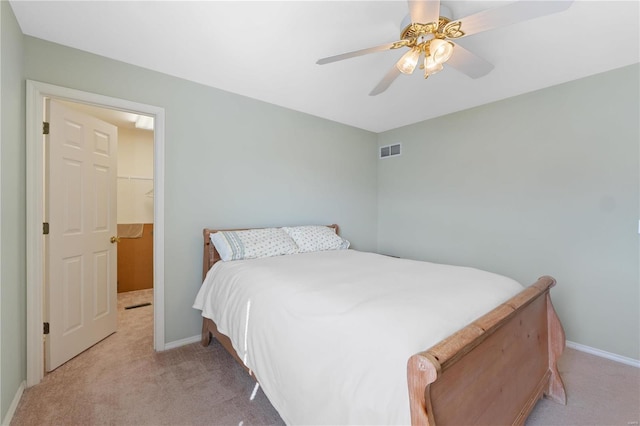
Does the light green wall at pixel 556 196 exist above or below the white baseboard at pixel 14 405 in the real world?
above

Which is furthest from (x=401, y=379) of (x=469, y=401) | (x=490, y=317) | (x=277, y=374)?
(x=277, y=374)

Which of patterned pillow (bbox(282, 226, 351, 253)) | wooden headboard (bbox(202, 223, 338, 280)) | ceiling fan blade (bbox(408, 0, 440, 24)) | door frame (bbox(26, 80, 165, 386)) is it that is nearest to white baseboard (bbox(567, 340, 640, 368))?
patterned pillow (bbox(282, 226, 351, 253))

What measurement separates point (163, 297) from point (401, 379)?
2.18 meters

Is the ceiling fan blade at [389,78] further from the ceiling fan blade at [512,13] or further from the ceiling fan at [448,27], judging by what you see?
the ceiling fan blade at [512,13]

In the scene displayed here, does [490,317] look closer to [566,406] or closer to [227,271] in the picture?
[566,406]

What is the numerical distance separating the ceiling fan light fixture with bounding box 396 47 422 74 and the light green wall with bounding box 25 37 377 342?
66.5 inches

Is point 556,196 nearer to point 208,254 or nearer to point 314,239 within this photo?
point 314,239

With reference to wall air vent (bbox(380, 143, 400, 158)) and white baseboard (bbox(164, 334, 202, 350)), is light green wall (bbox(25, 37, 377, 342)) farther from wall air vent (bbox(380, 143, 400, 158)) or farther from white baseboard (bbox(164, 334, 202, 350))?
wall air vent (bbox(380, 143, 400, 158))

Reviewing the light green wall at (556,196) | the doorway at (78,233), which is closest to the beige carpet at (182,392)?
the doorway at (78,233)

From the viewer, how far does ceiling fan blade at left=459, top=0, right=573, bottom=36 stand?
3.66 feet

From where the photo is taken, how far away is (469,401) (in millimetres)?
1061

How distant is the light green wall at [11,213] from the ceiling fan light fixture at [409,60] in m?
2.18

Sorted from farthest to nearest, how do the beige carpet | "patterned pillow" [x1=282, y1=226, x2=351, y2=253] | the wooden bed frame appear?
"patterned pillow" [x1=282, y1=226, x2=351, y2=253] → the beige carpet → the wooden bed frame

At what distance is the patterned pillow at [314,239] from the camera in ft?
9.08
